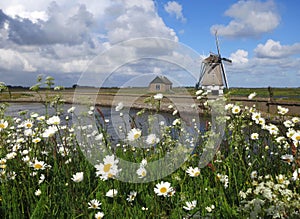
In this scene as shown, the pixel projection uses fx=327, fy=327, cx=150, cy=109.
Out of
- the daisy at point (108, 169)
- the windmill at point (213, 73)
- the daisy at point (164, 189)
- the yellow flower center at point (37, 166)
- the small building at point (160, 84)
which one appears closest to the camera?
the daisy at point (108, 169)

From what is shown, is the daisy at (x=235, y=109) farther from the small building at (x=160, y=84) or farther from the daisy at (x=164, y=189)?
the daisy at (x=164, y=189)

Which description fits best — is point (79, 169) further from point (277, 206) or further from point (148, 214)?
point (277, 206)

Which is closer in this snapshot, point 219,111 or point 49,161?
point 219,111

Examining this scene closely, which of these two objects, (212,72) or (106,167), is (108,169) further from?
(212,72)

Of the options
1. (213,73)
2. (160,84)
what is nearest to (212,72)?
(213,73)

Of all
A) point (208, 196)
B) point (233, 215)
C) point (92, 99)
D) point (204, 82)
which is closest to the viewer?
point (233, 215)

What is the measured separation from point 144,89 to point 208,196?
5.85ft

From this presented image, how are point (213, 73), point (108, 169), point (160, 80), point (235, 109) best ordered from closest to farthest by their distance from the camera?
point (108, 169)
point (235, 109)
point (160, 80)
point (213, 73)

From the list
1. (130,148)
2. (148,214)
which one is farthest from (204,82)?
(148,214)

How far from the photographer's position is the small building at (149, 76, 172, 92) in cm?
449

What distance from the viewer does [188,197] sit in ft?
10.0

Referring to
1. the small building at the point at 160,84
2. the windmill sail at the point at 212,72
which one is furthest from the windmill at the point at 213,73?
the small building at the point at 160,84

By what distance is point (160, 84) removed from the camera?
519cm

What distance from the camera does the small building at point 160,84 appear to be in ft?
14.7
